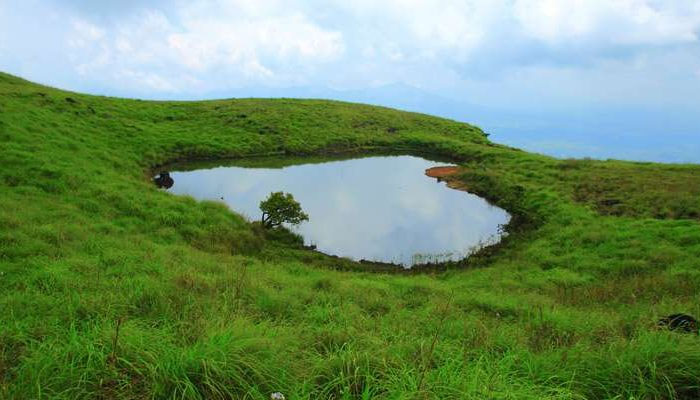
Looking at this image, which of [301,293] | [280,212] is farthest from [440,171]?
[301,293]

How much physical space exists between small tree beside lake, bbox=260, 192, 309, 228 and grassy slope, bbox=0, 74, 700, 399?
1336mm

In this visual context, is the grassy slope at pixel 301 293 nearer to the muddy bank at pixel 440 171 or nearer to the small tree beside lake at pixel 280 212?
the small tree beside lake at pixel 280 212

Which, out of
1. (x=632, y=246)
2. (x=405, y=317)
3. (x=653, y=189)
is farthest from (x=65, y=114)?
(x=653, y=189)

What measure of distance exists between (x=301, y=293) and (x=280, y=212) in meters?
11.8

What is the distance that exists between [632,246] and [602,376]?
1775 cm

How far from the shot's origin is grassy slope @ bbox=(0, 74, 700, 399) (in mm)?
4562

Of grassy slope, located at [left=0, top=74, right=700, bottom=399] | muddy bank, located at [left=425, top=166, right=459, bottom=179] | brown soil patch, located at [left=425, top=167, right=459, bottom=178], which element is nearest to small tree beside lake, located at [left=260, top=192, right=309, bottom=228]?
grassy slope, located at [left=0, top=74, right=700, bottom=399]

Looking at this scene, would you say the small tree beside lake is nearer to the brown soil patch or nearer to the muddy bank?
the muddy bank

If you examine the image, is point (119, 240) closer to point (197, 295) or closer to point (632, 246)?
point (197, 295)

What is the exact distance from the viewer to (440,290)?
47.4ft

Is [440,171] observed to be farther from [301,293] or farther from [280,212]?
[301,293]

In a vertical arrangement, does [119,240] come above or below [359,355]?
below

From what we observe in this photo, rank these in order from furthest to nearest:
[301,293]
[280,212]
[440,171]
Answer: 1. [440,171]
2. [280,212]
3. [301,293]

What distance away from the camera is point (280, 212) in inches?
917
